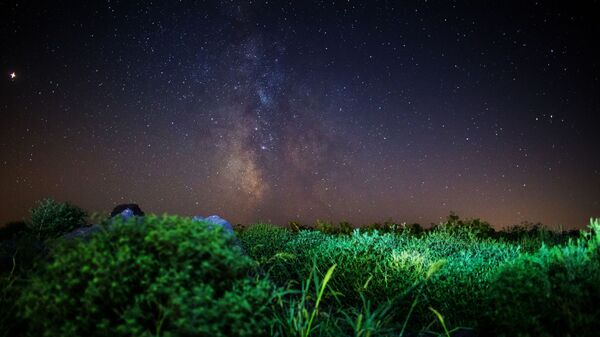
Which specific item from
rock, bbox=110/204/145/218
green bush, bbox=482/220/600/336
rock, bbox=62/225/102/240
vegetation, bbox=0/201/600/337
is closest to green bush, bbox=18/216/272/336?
vegetation, bbox=0/201/600/337

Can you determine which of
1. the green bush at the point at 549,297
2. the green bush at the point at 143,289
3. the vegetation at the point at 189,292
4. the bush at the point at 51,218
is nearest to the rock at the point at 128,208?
the bush at the point at 51,218

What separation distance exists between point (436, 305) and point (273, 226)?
7.48 m

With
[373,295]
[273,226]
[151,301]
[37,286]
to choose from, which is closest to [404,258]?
[373,295]

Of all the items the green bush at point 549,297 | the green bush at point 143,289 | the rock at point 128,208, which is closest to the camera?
the green bush at point 143,289

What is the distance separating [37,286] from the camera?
3154 millimetres

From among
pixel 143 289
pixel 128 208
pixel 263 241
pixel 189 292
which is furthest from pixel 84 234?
pixel 128 208

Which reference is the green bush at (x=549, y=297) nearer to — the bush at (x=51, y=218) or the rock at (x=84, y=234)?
the rock at (x=84, y=234)

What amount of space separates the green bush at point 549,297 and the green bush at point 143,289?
2.62 meters

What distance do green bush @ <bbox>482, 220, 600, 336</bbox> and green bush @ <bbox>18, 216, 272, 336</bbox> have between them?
262cm

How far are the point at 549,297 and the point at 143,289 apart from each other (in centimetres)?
386

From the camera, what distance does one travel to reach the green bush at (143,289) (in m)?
2.91

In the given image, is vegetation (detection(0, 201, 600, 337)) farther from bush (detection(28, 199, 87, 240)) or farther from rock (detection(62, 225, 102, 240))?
bush (detection(28, 199, 87, 240))

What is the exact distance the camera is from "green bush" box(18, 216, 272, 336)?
2908 millimetres

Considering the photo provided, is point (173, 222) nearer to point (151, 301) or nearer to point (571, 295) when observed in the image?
point (151, 301)
